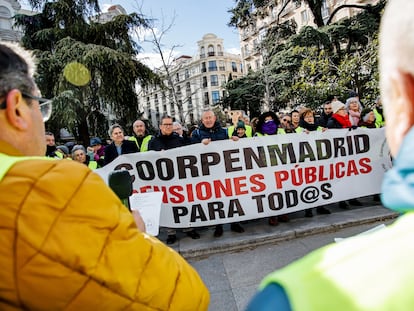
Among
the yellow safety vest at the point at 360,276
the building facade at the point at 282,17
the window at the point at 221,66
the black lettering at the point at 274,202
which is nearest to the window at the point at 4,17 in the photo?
the building facade at the point at 282,17

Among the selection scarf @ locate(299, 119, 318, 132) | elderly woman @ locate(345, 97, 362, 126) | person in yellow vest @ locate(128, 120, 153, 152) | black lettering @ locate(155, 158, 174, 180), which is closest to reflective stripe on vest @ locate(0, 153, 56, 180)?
black lettering @ locate(155, 158, 174, 180)

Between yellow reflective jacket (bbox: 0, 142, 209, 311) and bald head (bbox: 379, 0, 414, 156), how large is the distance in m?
0.70

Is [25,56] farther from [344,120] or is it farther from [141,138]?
[344,120]

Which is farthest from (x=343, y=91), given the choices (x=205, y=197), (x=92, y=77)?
(x=92, y=77)

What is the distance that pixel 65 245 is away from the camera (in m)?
0.82

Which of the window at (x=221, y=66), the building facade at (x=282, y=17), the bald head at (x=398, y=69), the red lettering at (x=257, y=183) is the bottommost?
the red lettering at (x=257, y=183)

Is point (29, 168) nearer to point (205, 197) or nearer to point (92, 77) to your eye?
point (205, 197)

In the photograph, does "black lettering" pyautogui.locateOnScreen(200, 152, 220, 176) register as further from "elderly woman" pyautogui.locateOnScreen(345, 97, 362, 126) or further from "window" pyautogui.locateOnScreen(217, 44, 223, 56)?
"window" pyautogui.locateOnScreen(217, 44, 223, 56)

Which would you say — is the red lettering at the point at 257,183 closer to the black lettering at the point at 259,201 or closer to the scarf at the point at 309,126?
the black lettering at the point at 259,201

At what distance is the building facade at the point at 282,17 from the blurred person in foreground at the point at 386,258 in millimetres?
21989

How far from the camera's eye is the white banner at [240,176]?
495 centimetres

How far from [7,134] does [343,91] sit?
1351 centimetres

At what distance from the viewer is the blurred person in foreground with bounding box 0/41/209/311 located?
81 centimetres

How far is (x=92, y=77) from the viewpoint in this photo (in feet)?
56.7
